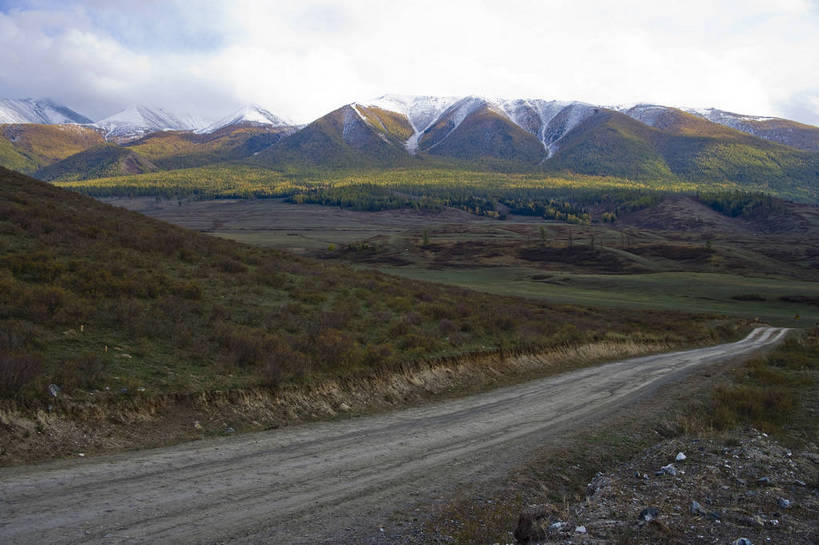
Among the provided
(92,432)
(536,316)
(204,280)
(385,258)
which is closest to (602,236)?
(385,258)

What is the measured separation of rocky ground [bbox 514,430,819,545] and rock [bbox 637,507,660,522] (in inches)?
0.6

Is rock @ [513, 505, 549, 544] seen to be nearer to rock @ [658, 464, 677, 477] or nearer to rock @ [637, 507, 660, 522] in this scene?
rock @ [637, 507, 660, 522]

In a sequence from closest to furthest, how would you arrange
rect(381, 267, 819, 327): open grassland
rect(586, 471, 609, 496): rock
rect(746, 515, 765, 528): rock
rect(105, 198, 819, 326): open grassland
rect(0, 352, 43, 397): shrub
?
rect(746, 515, 765, 528): rock
rect(586, 471, 609, 496): rock
rect(0, 352, 43, 397): shrub
rect(381, 267, 819, 327): open grassland
rect(105, 198, 819, 326): open grassland

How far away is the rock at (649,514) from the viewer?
300 inches

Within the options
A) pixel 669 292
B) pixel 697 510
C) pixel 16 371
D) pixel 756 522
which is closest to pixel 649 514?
pixel 697 510

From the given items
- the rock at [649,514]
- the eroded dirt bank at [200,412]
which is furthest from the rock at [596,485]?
the eroded dirt bank at [200,412]

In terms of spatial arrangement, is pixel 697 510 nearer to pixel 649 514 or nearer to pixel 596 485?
pixel 649 514

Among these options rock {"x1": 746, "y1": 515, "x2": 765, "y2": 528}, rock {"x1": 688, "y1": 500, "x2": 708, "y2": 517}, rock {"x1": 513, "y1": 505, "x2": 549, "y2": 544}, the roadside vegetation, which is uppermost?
rock {"x1": 746, "y1": 515, "x2": 765, "y2": 528}

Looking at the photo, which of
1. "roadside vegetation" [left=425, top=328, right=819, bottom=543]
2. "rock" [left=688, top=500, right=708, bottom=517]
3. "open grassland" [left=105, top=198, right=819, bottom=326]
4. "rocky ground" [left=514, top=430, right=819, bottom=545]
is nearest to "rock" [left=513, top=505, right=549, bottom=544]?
"rocky ground" [left=514, top=430, right=819, bottom=545]

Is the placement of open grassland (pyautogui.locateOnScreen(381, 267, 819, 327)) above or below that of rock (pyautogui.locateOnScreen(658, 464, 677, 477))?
below

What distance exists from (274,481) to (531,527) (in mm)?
5010

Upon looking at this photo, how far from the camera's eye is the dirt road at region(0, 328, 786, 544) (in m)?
7.52

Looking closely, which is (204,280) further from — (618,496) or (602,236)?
(602,236)

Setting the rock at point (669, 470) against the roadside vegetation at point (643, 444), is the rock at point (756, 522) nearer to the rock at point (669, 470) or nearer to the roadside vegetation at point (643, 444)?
the roadside vegetation at point (643, 444)
